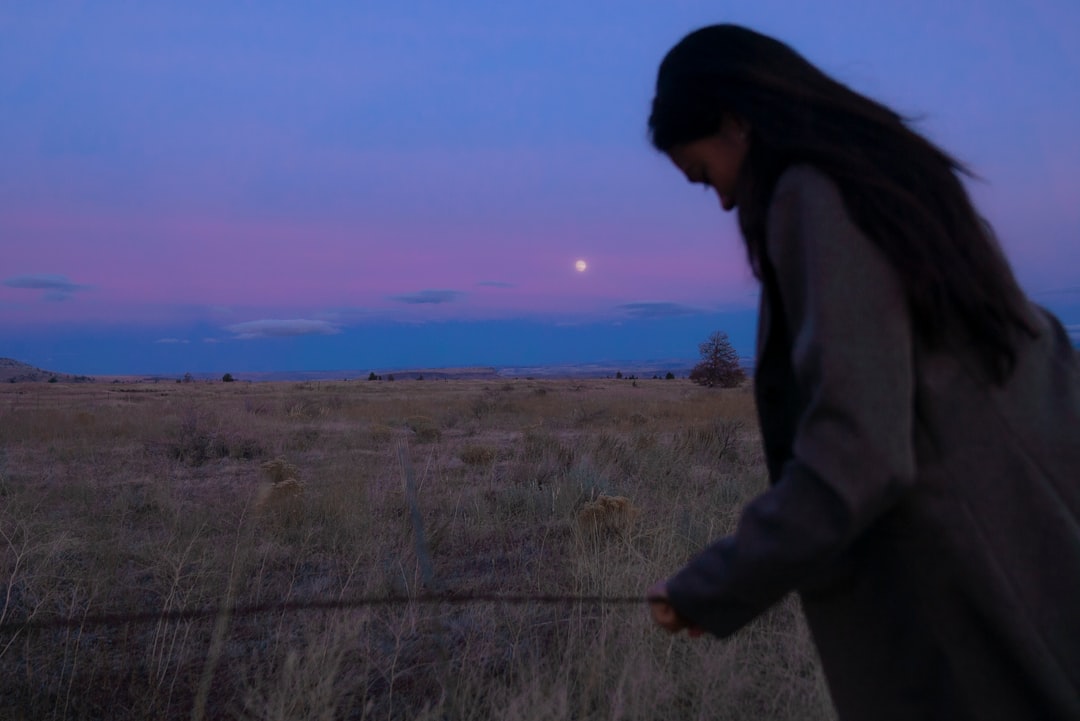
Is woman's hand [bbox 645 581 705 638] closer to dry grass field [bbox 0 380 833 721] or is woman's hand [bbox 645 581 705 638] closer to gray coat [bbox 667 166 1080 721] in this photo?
gray coat [bbox 667 166 1080 721]

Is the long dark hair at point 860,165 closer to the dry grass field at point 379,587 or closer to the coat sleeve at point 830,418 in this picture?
the coat sleeve at point 830,418

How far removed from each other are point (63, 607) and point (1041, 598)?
397 centimetres

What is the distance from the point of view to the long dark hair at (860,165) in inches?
42.5

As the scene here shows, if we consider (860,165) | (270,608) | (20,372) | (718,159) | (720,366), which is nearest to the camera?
(860,165)

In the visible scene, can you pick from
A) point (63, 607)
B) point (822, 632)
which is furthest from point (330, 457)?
point (822, 632)

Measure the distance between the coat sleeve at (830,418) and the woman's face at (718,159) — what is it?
20 cm

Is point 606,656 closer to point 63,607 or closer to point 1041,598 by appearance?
point 1041,598

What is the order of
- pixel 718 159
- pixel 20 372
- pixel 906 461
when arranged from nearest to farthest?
pixel 906 461
pixel 718 159
pixel 20 372

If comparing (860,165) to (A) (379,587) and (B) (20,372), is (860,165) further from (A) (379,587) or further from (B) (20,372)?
(B) (20,372)

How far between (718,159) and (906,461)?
1.88ft

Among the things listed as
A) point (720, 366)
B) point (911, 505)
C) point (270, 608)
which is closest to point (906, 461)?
point (911, 505)

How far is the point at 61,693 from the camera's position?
10.1 ft

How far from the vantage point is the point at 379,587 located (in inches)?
159

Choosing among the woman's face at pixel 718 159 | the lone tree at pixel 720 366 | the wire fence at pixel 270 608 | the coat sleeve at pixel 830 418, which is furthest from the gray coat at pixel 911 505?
the lone tree at pixel 720 366
